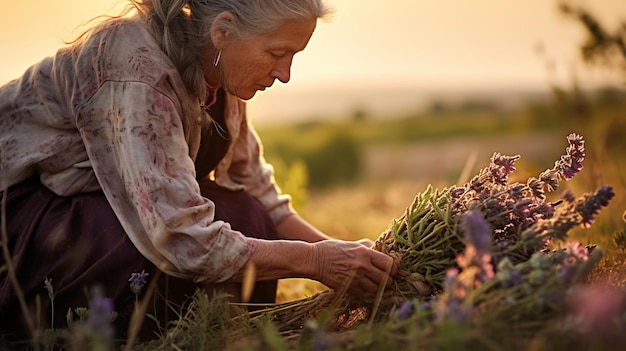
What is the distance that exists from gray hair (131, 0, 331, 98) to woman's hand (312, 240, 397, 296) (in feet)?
2.22

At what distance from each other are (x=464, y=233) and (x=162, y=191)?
34.8 inches

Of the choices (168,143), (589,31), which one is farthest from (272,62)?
(589,31)

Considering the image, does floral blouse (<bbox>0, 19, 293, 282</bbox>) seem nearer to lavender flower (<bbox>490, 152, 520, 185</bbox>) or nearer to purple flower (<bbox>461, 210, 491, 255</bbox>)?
lavender flower (<bbox>490, 152, 520, 185</bbox>)

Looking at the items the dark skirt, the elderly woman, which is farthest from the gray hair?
the dark skirt

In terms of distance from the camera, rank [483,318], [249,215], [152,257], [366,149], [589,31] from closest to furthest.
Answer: [483,318] → [152,257] → [249,215] → [589,31] → [366,149]

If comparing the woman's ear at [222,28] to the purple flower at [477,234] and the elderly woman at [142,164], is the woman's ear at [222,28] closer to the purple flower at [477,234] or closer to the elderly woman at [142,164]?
the elderly woman at [142,164]

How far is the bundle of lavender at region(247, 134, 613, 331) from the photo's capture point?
2062mm

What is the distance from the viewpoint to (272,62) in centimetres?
271

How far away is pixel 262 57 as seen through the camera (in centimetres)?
269

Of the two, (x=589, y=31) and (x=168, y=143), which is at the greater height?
(x=589, y=31)

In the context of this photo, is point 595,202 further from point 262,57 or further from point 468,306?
point 262,57

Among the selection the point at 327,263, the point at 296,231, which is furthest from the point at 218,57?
the point at 296,231

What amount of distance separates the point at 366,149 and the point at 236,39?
9536mm

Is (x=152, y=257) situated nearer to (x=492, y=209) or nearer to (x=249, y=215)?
(x=249, y=215)
